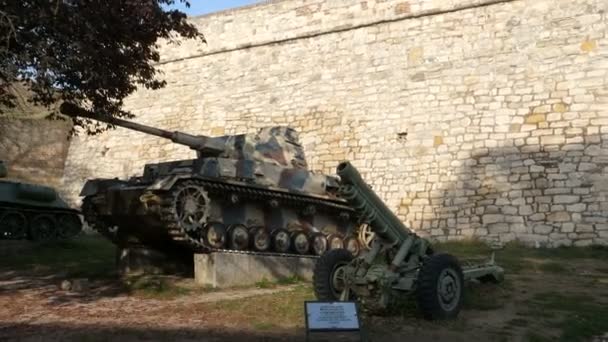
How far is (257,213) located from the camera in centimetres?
1097

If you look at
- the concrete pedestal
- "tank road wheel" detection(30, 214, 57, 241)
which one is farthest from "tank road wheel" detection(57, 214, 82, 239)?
the concrete pedestal

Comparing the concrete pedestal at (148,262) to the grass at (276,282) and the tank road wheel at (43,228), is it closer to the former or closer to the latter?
the grass at (276,282)

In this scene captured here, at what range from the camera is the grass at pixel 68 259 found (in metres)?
11.6

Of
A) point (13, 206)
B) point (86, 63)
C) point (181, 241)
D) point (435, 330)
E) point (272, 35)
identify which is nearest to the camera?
point (435, 330)

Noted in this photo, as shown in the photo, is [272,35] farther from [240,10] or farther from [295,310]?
[295,310]

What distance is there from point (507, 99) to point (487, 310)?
868 centimetres

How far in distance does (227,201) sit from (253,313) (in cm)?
316

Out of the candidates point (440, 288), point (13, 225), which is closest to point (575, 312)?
point (440, 288)

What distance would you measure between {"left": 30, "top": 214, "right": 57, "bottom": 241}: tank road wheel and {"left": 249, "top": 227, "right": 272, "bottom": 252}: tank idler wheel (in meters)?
8.06

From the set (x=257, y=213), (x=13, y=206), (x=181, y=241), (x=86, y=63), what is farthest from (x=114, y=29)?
(x=13, y=206)

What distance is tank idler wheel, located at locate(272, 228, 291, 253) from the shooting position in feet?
35.6

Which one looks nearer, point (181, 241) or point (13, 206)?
point (181, 241)

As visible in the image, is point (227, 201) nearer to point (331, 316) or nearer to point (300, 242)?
point (300, 242)

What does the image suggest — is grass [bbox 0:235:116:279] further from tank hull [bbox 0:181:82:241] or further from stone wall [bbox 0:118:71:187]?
stone wall [bbox 0:118:71:187]
